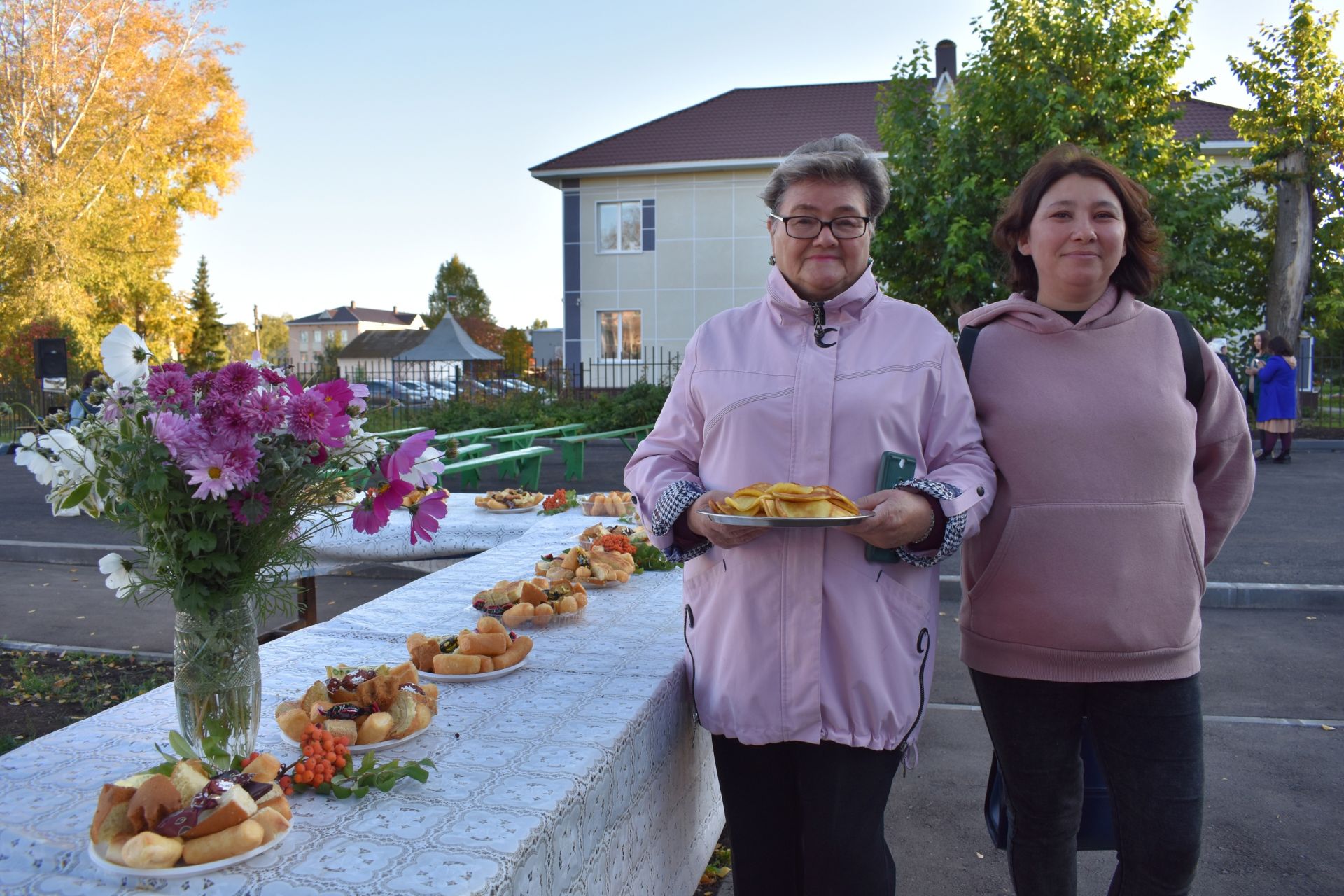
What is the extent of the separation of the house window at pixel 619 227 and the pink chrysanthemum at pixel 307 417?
22302mm

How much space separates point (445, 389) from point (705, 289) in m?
6.64

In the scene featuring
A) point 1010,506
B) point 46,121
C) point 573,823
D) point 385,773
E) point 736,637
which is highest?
point 46,121

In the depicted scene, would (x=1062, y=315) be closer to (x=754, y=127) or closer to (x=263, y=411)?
(x=263, y=411)

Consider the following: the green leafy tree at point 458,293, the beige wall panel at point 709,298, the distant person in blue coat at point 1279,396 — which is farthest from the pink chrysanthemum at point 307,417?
the green leafy tree at point 458,293

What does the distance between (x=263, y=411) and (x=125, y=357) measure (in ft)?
1.01

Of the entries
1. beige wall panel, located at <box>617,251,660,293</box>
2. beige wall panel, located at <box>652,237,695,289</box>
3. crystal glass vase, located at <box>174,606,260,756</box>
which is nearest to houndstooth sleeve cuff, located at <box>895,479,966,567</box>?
crystal glass vase, located at <box>174,606,260,756</box>

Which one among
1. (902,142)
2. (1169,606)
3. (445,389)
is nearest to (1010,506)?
(1169,606)

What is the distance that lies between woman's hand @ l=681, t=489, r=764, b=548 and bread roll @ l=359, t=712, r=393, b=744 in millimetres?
709

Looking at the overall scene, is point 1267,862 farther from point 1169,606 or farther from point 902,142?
point 902,142

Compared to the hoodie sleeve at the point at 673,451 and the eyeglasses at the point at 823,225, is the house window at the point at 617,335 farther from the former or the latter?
the eyeglasses at the point at 823,225

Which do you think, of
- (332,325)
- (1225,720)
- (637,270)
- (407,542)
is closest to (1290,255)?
(637,270)

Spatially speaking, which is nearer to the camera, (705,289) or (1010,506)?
(1010,506)

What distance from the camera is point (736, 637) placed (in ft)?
6.53

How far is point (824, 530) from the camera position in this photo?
6.30ft
